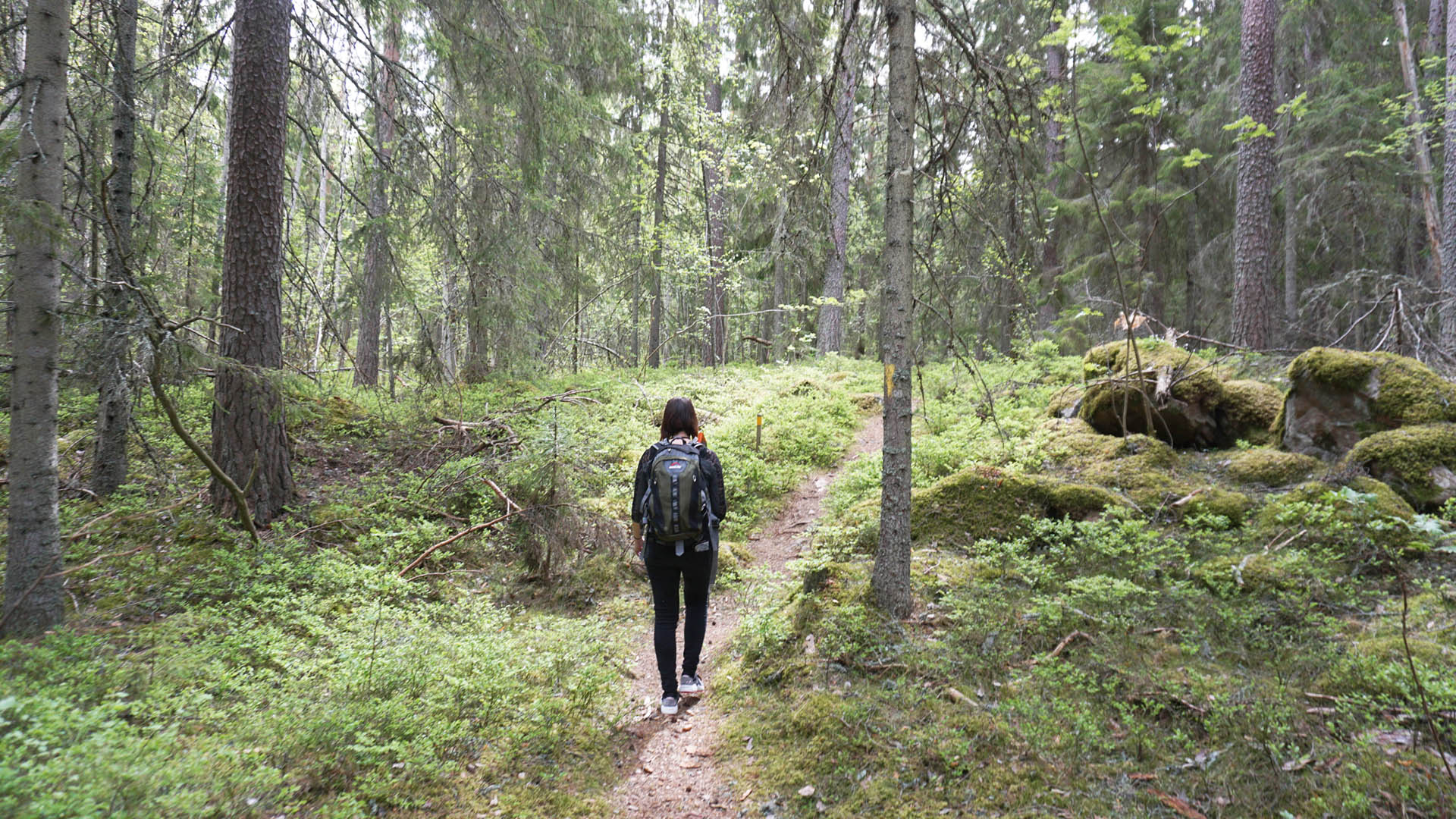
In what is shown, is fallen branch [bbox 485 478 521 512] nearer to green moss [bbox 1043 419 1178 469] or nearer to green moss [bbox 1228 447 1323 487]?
green moss [bbox 1043 419 1178 469]

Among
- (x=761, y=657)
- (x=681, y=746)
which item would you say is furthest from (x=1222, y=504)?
(x=681, y=746)

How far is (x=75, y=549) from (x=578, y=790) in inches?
203

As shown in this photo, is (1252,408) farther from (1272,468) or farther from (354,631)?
(354,631)

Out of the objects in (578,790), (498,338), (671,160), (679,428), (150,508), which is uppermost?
(671,160)

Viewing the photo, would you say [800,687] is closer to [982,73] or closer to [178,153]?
[982,73]

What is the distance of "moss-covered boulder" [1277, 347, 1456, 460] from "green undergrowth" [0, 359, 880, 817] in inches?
223

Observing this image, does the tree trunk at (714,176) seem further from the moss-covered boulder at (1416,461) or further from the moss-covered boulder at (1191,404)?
the moss-covered boulder at (1416,461)

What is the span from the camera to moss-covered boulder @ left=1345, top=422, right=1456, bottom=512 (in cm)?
488

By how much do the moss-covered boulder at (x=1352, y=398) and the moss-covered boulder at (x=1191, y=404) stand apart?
0.63 metres

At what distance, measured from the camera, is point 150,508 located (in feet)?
19.7

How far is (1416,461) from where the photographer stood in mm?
5055

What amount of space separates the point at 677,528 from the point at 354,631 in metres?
2.55

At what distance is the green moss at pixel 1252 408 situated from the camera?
268 inches

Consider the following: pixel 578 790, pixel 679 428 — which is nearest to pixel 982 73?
pixel 679 428
